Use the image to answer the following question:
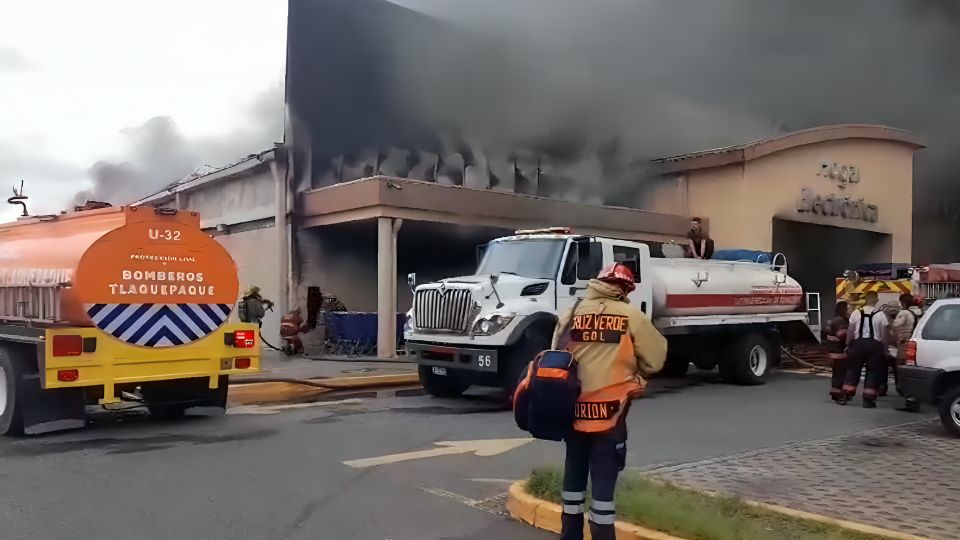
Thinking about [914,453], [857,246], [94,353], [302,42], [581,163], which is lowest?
[914,453]

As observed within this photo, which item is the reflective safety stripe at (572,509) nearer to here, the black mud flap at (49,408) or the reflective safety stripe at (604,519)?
the reflective safety stripe at (604,519)

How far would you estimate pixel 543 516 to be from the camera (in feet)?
16.3

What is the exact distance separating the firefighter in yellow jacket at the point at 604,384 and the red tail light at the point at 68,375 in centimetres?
547

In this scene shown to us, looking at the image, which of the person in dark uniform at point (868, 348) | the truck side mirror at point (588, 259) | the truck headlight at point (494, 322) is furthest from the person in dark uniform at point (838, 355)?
the truck headlight at point (494, 322)

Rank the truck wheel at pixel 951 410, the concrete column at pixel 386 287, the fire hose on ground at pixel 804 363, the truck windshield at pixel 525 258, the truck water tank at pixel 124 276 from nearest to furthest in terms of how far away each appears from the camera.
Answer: the truck water tank at pixel 124 276 → the truck wheel at pixel 951 410 → the truck windshield at pixel 525 258 → the concrete column at pixel 386 287 → the fire hose on ground at pixel 804 363

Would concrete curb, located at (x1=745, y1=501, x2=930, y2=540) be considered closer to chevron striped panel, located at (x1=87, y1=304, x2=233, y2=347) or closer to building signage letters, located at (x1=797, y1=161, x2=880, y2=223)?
chevron striped panel, located at (x1=87, y1=304, x2=233, y2=347)

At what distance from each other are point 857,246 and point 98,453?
85.7ft

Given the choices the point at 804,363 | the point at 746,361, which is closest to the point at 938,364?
the point at 746,361

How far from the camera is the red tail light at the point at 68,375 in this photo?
757 cm

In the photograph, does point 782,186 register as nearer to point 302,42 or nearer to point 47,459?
point 302,42

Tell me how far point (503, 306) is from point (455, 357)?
891 millimetres

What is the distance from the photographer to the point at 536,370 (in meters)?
3.99

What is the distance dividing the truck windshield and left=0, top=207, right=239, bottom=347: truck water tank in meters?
3.73

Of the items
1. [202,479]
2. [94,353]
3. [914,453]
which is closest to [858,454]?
[914,453]
